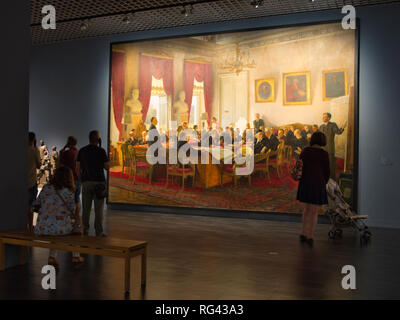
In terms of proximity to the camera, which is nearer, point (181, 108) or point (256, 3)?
point (256, 3)

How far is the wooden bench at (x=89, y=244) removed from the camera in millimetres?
4602

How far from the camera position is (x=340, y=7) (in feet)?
32.2

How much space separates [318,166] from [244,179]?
338cm

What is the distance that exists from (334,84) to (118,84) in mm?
5852

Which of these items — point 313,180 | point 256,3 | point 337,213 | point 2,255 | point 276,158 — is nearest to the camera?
point 2,255

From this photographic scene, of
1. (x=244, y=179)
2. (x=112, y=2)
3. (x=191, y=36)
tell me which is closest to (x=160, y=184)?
(x=244, y=179)

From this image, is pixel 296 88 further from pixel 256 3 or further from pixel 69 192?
pixel 69 192

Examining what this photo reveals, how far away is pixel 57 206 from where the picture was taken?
17.1ft

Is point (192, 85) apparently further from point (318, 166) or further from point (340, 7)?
point (318, 166)

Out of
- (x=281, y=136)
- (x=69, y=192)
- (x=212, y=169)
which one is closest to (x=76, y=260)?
(x=69, y=192)

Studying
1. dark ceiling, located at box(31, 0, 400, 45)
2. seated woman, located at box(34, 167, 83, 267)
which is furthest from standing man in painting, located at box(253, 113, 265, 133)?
seated woman, located at box(34, 167, 83, 267)

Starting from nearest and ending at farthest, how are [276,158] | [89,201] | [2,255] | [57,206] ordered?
1. [57,206]
2. [2,255]
3. [89,201]
4. [276,158]

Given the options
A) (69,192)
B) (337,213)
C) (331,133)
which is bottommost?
(337,213)
